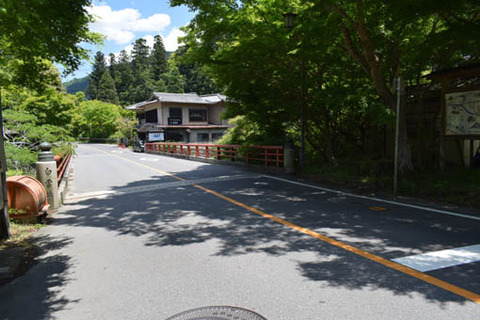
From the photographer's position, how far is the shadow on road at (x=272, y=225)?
12.9 ft

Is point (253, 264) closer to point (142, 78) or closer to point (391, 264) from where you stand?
point (391, 264)

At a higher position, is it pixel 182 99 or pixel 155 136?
pixel 182 99

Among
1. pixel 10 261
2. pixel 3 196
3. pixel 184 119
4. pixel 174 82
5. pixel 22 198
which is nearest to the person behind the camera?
pixel 10 261

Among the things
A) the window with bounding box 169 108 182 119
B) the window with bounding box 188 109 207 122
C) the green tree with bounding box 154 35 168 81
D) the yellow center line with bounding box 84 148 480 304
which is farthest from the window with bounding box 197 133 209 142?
the yellow center line with bounding box 84 148 480 304

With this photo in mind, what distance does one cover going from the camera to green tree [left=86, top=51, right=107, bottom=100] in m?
86.0

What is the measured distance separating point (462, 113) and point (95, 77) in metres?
97.3

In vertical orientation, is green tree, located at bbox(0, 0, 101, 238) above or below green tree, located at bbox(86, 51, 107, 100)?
below

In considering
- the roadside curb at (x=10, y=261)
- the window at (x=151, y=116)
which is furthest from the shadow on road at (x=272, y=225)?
the window at (x=151, y=116)

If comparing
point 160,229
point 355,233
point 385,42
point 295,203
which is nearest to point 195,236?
point 160,229

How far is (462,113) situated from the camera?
29.0 ft

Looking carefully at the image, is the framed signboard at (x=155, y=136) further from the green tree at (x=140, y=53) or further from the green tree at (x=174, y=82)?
the green tree at (x=140, y=53)

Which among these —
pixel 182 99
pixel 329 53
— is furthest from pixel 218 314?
pixel 182 99

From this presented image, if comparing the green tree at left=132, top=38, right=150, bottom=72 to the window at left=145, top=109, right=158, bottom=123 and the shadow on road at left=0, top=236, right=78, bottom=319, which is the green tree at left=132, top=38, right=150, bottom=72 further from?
the shadow on road at left=0, top=236, right=78, bottom=319

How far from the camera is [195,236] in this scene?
5668 millimetres
